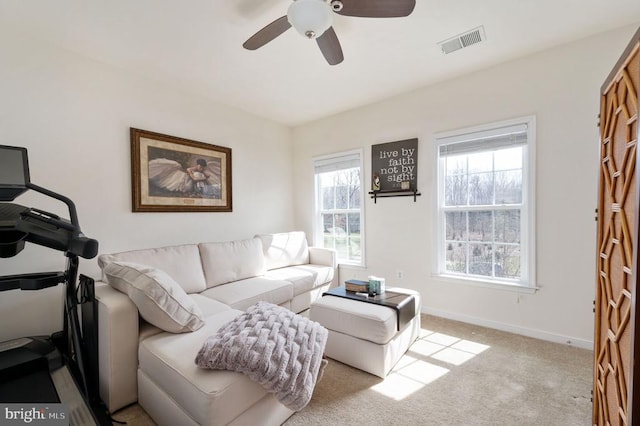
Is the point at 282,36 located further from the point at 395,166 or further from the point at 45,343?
the point at 45,343

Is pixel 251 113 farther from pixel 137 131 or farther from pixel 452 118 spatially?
pixel 452 118

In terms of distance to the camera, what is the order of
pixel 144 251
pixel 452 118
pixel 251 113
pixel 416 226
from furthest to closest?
pixel 251 113, pixel 416 226, pixel 452 118, pixel 144 251

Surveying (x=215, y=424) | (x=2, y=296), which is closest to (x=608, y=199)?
(x=215, y=424)

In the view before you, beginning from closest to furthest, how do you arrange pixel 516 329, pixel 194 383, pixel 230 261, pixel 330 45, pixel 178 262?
1. pixel 194 383
2. pixel 330 45
3. pixel 178 262
4. pixel 516 329
5. pixel 230 261

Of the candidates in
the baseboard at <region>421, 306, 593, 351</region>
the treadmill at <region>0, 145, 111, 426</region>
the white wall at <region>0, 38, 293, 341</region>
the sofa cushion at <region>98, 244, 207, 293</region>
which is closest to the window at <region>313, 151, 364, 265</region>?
the baseboard at <region>421, 306, 593, 351</region>

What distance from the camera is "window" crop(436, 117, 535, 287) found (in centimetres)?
263

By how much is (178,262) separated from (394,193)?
2536 millimetres

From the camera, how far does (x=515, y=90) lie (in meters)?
2.63

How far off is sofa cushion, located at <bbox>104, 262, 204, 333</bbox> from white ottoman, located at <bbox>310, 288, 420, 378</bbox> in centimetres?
97

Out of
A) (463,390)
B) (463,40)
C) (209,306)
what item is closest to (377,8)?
(463,40)

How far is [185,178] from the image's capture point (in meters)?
3.12

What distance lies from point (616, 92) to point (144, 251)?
320 cm

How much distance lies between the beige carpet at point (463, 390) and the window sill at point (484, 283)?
1.55 ft

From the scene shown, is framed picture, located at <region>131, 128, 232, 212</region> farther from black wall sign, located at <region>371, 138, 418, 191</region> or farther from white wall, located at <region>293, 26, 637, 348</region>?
white wall, located at <region>293, 26, 637, 348</region>
